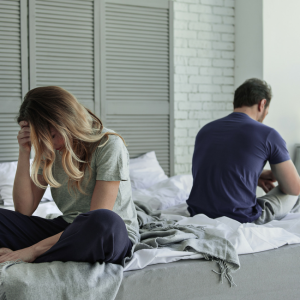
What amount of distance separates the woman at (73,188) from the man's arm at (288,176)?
868 mm

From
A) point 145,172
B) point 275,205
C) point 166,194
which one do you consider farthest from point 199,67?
point 275,205

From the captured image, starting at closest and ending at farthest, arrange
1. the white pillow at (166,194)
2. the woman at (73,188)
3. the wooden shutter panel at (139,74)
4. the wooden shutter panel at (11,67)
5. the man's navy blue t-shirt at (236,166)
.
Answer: the woman at (73,188) → the man's navy blue t-shirt at (236,166) → the white pillow at (166,194) → the wooden shutter panel at (11,67) → the wooden shutter panel at (139,74)

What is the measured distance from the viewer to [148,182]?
312cm

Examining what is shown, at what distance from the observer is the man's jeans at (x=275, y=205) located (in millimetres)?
2059

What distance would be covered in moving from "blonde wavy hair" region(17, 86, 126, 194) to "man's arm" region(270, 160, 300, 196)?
0.99m

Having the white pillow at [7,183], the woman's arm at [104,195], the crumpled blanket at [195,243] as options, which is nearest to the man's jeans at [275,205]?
the crumpled blanket at [195,243]

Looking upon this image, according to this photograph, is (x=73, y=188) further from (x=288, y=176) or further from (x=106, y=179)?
(x=288, y=176)

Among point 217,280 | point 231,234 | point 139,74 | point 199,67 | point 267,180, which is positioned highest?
point 199,67

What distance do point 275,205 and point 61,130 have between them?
130cm

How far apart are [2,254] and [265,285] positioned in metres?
1.02

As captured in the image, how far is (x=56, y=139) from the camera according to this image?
4.74 feet

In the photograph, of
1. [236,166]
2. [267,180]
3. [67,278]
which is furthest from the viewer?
[267,180]

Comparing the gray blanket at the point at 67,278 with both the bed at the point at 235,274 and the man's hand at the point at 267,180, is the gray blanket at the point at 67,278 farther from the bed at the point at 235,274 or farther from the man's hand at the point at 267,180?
the man's hand at the point at 267,180

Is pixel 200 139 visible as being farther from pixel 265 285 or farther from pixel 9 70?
pixel 9 70
